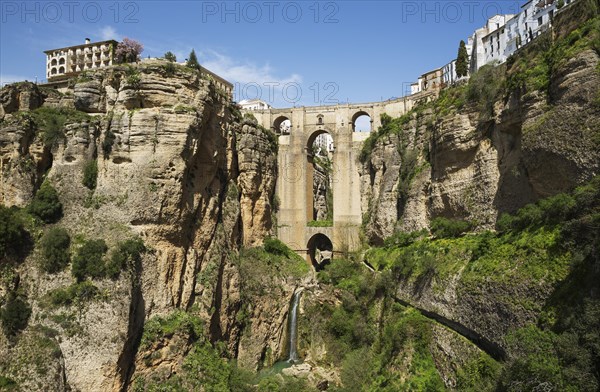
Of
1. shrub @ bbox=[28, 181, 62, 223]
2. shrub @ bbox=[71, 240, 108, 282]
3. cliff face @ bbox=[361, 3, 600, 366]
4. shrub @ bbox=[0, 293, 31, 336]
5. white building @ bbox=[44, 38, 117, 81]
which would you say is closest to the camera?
cliff face @ bbox=[361, 3, 600, 366]

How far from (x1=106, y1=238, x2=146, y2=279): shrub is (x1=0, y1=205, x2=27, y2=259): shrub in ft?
14.1

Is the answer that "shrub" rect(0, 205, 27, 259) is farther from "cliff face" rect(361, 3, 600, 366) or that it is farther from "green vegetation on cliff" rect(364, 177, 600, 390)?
"green vegetation on cliff" rect(364, 177, 600, 390)

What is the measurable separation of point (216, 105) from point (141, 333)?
1488 centimetres

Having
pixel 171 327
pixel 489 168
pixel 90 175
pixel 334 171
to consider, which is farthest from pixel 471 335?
pixel 334 171

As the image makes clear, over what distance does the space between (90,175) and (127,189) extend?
2142 millimetres

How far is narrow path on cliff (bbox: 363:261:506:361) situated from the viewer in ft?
65.4

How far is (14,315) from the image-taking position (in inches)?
902

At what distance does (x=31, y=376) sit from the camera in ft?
70.9

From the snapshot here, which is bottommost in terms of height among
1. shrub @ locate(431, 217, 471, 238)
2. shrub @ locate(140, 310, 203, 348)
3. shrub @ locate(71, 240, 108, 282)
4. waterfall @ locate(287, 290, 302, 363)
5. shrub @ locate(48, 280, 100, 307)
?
waterfall @ locate(287, 290, 302, 363)

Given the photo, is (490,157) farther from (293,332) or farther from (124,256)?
(124,256)

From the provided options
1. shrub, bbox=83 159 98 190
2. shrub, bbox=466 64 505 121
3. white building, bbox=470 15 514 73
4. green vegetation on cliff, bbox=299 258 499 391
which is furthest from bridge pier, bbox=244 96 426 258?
shrub, bbox=83 159 98 190

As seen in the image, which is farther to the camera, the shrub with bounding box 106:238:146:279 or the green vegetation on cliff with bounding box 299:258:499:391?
the shrub with bounding box 106:238:146:279

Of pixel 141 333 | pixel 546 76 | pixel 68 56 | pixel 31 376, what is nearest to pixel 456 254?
pixel 546 76

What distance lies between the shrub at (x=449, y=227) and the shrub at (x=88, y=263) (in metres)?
18.2
